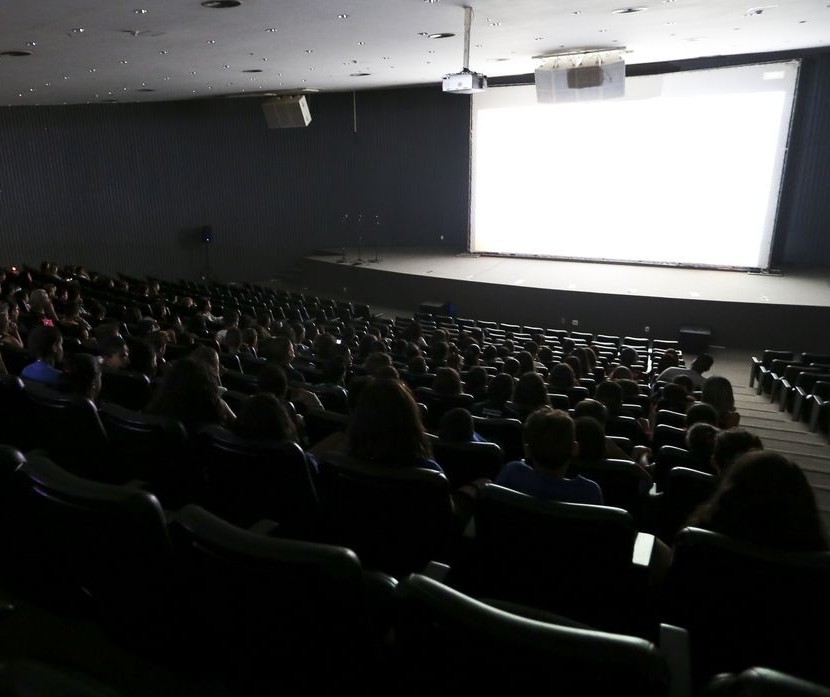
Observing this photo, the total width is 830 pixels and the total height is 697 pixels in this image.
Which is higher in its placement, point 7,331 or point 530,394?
point 7,331

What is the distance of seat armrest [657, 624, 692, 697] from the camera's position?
58.2 inches

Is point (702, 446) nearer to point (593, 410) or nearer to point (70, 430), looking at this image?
point (593, 410)

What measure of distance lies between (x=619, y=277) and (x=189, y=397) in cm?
1299

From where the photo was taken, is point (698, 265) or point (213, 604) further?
point (698, 265)

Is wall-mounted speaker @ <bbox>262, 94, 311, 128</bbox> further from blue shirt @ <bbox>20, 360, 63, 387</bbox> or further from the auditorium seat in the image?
the auditorium seat

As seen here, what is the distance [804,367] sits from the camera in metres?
8.80

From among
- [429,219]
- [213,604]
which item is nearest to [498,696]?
[213,604]

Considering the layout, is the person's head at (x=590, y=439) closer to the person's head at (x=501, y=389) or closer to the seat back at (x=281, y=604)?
the person's head at (x=501, y=389)

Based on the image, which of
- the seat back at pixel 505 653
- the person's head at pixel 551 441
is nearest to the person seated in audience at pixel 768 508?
the person's head at pixel 551 441

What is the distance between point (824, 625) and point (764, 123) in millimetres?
15270

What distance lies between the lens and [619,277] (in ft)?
48.2

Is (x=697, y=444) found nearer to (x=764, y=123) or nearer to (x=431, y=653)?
(x=431, y=653)

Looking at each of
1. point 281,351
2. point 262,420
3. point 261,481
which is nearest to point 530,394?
point 281,351

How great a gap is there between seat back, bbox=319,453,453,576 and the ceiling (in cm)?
596
